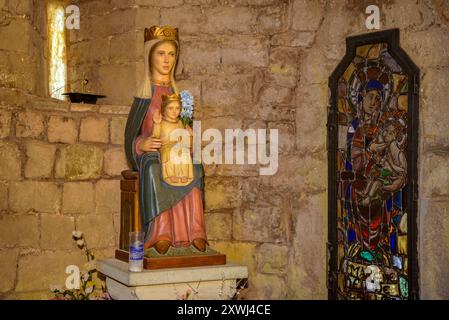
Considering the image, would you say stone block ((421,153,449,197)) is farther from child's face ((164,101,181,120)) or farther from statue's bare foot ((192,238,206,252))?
child's face ((164,101,181,120))

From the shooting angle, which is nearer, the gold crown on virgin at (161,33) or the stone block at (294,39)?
the gold crown on virgin at (161,33)

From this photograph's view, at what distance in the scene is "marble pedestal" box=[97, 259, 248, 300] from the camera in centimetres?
363

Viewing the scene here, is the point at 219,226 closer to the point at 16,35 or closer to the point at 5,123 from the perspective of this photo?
the point at 5,123

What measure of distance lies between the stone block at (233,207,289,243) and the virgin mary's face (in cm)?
129

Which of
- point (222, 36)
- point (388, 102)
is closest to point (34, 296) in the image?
point (222, 36)

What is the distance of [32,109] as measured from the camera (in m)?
4.38

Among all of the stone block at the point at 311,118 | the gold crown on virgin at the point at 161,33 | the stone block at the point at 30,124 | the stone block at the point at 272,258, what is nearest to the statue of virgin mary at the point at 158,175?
the gold crown on virgin at the point at 161,33

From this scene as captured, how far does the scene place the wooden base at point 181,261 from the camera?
3705 mm

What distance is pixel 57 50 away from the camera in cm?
512

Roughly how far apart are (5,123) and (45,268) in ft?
3.26

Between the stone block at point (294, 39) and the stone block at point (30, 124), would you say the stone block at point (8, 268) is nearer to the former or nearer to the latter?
the stone block at point (30, 124)

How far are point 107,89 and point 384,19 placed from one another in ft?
6.75

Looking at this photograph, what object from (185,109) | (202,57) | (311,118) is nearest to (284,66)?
(311,118)

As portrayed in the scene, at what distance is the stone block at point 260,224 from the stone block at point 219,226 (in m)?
0.04
